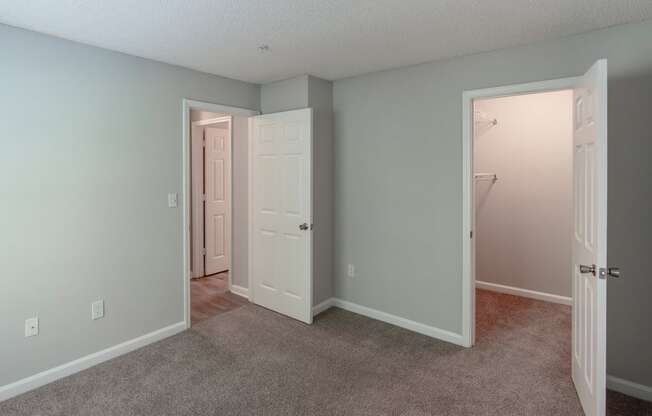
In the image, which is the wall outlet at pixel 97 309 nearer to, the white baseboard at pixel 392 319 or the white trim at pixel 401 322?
the white baseboard at pixel 392 319

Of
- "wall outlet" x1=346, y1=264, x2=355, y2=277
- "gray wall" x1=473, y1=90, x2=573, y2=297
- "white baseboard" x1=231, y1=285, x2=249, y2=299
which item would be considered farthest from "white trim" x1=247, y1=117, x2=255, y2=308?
"gray wall" x1=473, y1=90, x2=573, y2=297

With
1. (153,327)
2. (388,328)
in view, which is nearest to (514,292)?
(388,328)

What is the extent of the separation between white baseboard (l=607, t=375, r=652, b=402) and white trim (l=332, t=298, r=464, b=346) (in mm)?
981

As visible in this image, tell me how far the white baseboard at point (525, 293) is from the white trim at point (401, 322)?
5.26ft

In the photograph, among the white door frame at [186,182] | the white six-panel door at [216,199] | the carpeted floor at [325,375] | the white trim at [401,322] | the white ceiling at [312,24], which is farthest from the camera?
the white six-panel door at [216,199]

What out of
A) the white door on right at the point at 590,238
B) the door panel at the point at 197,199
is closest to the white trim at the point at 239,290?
the door panel at the point at 197,199

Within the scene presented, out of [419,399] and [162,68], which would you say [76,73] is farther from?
[419,399]

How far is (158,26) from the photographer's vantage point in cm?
243

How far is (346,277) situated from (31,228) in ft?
8.66

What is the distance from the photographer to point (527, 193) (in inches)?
170

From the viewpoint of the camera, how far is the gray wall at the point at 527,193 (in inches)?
161

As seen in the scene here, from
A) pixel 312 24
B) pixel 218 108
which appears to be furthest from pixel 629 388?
pixel 218 108

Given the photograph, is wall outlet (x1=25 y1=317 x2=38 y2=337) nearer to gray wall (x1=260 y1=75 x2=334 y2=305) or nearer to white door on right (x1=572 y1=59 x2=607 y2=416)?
gray wall (x1=260 y1=75 x2=334 y2=305)

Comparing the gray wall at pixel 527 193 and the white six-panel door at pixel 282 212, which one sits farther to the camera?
the gray wall at pixel 527 193
